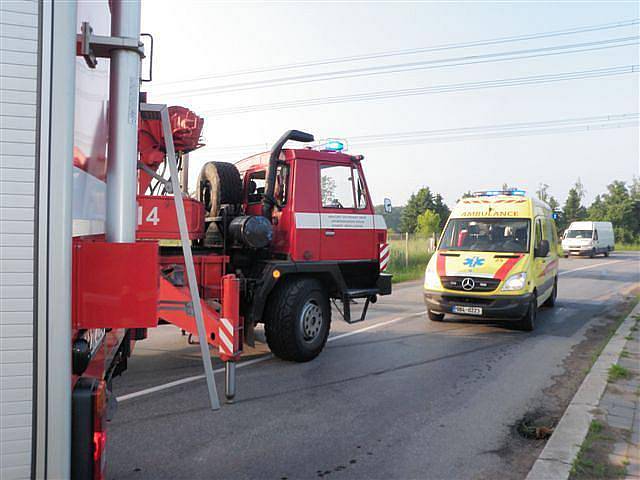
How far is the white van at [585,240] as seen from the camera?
3475 centimetres

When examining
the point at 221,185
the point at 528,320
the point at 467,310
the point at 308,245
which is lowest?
the point at 528,320

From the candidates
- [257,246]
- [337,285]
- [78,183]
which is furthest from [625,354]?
[78,183]

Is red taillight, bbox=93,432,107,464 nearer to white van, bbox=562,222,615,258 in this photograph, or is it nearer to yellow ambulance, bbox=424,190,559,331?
yellow ambulance, bbox=424,190,559,331

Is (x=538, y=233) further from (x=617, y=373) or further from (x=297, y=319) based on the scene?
(x=297, y=319)

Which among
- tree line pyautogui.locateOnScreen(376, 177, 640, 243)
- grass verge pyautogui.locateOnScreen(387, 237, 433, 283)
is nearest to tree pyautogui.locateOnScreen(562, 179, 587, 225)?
tree line pyautogui.locateOnScreen(376, 177, 640, 243)

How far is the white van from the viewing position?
114 feet

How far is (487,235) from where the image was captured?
9.73 m

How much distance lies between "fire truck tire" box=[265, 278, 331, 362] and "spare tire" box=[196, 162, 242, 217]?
1413 millimetres

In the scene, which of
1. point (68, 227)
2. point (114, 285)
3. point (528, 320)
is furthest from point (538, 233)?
point (68, 227)

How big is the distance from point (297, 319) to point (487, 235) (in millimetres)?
4940

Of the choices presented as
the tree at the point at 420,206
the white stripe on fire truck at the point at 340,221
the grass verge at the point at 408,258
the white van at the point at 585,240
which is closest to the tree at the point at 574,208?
the tree at the point at 420,206

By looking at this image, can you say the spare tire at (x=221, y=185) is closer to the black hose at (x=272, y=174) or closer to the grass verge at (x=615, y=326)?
the black hose at (x=272, y=174)

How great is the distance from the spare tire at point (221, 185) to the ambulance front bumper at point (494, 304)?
4217 mm

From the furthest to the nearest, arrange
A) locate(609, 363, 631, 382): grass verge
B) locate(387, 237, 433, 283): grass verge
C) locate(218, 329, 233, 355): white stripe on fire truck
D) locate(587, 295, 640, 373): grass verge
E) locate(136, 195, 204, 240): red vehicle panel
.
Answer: locate(387, 237, 433, 283): grass verge, locate(587, 295, 640, 373): grass verge, locate(609, 363, 631, 382): grass verge, locate(136, 195, 204, 240): red vehicle panel, locate(218, 329, 233, 355): white stripe on fire truck
